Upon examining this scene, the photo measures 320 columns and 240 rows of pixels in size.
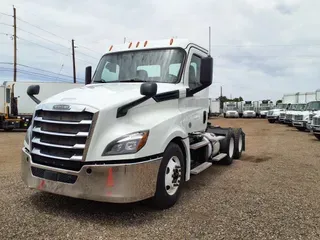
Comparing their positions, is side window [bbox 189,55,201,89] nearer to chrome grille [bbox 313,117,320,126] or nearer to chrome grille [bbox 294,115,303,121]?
chrome grille [bbox 313,117,320,126]

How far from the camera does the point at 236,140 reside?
8984mm

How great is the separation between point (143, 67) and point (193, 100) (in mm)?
1103

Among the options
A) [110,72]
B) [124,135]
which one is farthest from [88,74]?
[124,135]

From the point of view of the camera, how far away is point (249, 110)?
48.2 meters

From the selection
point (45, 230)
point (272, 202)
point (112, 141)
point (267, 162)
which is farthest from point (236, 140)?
point (45, 230)

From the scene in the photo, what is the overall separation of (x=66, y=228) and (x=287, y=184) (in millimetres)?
4425

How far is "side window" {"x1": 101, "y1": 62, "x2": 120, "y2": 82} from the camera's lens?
5.57 metres

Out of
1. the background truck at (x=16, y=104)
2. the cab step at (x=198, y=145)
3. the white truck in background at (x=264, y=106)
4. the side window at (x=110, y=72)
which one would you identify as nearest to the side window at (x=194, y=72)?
the cab step at (x=198, y=145)

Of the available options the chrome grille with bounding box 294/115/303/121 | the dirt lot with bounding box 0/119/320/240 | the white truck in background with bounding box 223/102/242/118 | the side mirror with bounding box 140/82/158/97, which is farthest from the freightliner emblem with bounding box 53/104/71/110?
the white truck in background with bounding box 223/102/242/118

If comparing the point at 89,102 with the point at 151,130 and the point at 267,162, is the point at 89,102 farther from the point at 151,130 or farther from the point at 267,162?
the point at 267,162

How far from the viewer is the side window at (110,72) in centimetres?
557

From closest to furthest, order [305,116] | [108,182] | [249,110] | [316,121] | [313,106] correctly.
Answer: [108,182] → [316,121] → [313,106] → [305,116] → [249,110]

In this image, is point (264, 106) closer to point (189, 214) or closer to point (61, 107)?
point (189, 214)

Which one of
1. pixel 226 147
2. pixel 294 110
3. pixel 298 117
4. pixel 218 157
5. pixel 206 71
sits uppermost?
pixel 206 71
